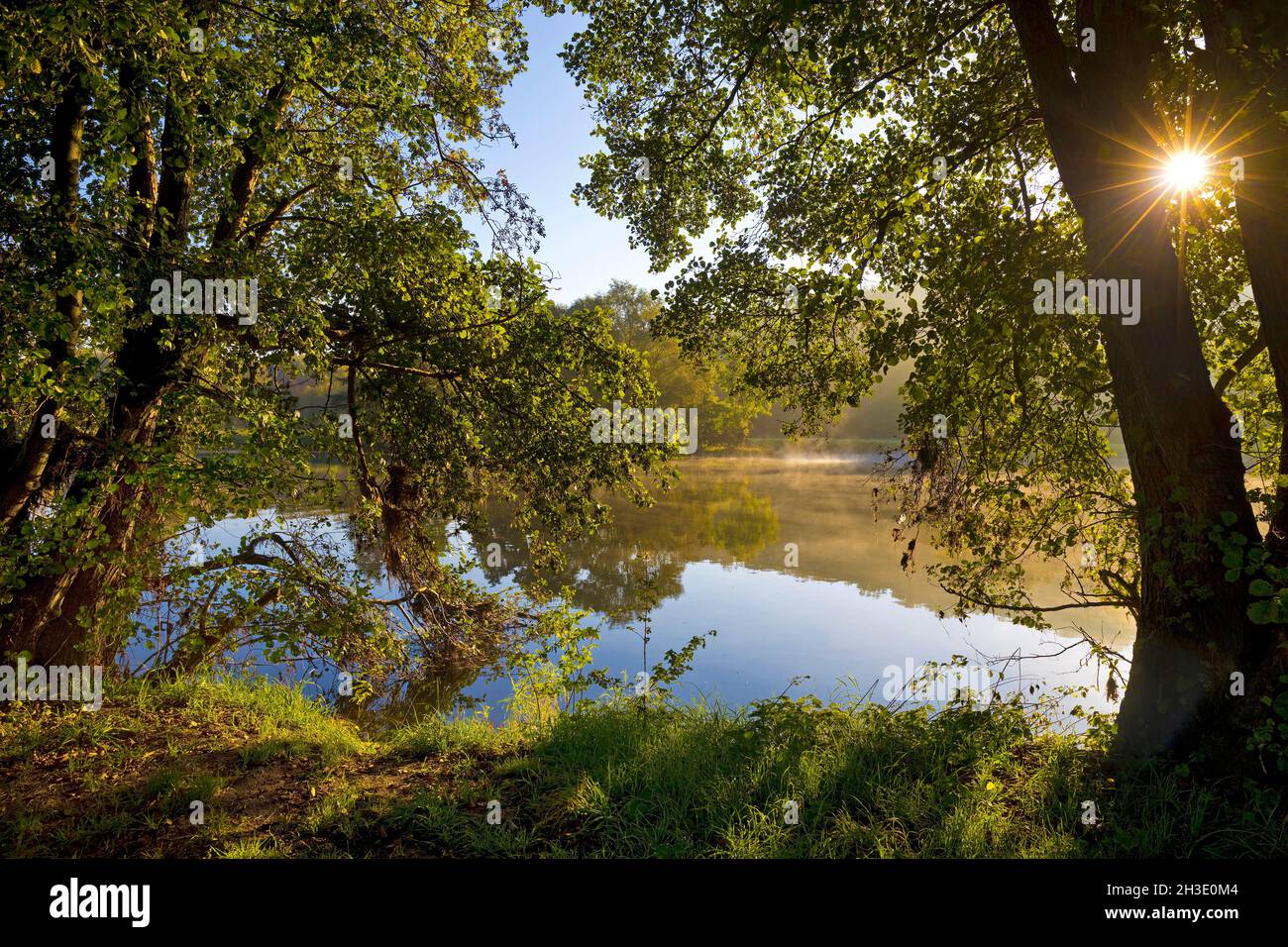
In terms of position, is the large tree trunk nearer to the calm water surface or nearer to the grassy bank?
the grassy bank

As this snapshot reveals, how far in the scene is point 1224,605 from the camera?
394 centimetres

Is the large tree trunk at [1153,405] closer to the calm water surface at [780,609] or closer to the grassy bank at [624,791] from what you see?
the grassy bank at [624,791]

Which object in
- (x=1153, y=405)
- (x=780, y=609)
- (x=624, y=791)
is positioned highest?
(x=1153, y=405)

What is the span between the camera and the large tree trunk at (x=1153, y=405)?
157 inches

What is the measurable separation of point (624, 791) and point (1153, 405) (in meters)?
4.42

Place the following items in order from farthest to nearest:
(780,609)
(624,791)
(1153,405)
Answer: (780,609)
(1153,405)
(624,791)

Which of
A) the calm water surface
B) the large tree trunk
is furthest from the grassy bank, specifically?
the calm water surface

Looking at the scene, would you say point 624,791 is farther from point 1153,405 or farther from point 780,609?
point 780,609

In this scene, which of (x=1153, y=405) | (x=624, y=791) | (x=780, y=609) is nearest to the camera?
(x=624, y=791)

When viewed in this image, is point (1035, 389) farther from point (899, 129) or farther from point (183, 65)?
point (183, 65)

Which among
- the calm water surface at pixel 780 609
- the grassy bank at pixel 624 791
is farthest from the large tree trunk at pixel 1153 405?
the calm water surface at pixel 780 609

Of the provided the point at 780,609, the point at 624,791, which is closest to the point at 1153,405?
the point at 624,791

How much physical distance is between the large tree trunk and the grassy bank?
0.55 metres

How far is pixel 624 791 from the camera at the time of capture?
157 inches
